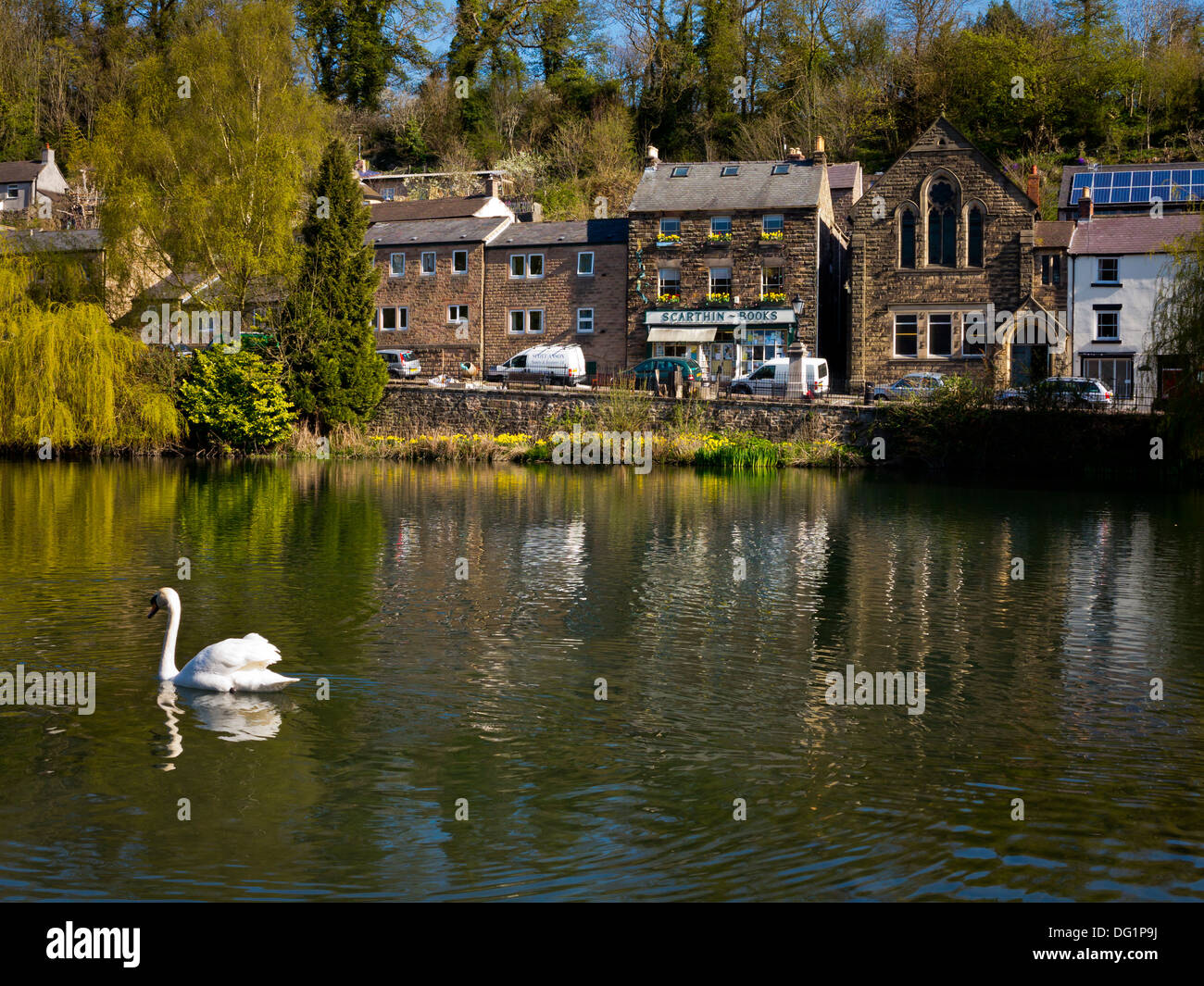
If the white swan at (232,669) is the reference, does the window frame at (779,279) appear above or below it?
above

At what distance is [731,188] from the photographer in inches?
2411

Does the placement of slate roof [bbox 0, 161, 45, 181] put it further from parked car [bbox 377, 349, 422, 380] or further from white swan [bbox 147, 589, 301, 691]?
white swan [bbox 147, 589, 301, 691]

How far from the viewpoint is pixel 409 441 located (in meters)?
51.6

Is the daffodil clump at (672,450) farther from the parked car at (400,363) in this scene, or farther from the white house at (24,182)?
the white house at (24,182)

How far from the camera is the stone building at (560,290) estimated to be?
62.8 m

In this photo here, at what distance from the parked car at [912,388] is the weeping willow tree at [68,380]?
28.5 meters

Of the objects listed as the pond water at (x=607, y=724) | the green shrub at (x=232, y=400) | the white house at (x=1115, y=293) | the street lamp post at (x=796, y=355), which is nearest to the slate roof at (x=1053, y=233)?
the white house at (x=1115, y=293)

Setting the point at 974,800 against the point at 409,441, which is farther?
the point at 409,441

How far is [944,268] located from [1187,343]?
19701mm

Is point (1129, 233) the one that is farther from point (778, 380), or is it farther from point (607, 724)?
point (607, 724)

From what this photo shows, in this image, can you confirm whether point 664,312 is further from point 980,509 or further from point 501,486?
point 980,509

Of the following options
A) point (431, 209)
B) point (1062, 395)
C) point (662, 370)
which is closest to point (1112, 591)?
point (1062, 395)
